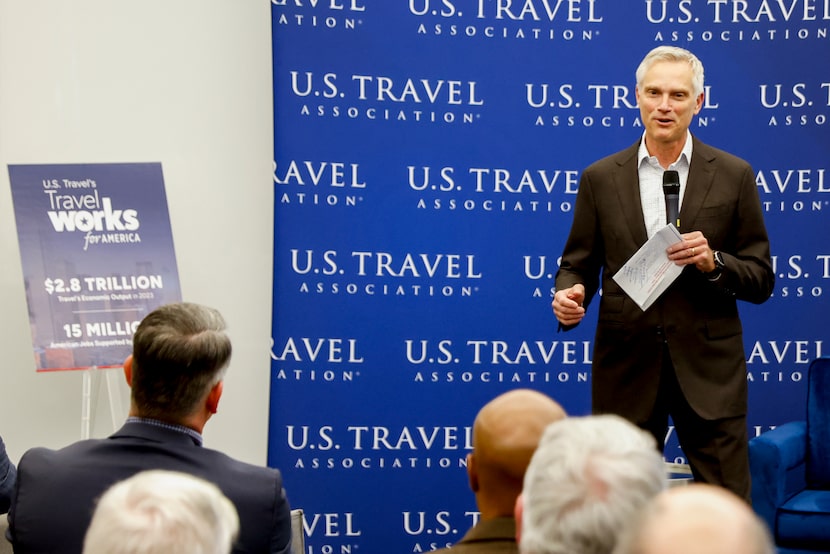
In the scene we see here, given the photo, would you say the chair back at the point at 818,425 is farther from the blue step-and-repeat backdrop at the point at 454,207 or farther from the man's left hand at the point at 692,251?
the man's left hand at the point at 692,251

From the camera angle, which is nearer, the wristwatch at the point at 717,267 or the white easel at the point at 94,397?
the wristwatch at the point at 717,267

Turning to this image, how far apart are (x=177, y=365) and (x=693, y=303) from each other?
1680 millimetres

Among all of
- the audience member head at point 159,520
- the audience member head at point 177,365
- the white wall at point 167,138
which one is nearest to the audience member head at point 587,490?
the audience member head at point 159,520

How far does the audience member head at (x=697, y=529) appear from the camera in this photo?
3.26 ft

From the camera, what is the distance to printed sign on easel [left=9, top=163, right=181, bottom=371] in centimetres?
418

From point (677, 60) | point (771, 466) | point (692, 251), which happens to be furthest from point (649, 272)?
point (771, 466)

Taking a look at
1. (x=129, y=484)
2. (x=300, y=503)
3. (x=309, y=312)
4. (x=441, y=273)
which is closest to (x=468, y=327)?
(x=441, y=273)

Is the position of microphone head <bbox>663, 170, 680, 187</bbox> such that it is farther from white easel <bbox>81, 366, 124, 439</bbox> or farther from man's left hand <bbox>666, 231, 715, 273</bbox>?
white easel <bbox>81, 366, 124, 439</bbox>

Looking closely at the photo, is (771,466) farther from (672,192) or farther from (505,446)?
(505,446)

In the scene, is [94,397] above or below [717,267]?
below

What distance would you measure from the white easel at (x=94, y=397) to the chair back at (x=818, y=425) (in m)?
2.80

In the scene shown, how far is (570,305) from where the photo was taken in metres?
3.27

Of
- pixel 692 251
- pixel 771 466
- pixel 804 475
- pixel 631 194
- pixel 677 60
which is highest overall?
pixel 677 60

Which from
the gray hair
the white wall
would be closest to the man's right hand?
the gray hair
